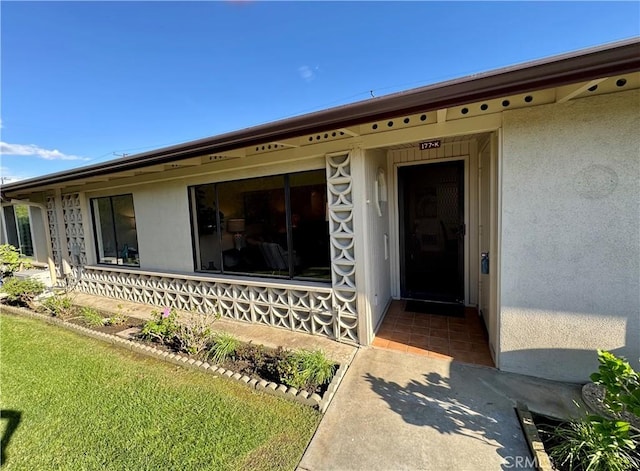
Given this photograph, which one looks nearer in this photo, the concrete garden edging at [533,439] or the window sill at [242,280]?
the concrete garden edging at [533,439]

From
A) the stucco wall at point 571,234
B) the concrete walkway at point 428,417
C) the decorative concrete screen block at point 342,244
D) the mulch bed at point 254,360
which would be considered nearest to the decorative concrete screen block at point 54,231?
the mulch bed at point 254,360

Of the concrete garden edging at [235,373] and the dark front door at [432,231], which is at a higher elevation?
the dark front door at [432,231]

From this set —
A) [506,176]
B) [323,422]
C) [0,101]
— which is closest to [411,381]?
[323,422]

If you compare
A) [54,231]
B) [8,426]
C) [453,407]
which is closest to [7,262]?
[54,231]

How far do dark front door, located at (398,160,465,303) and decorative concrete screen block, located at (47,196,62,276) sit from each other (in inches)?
381

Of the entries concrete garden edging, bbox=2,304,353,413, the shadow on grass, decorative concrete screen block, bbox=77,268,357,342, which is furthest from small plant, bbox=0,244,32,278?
the shadow on grass

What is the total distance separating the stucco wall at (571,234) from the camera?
2.60 meters

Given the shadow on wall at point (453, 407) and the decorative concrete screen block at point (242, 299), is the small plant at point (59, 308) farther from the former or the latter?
the shadow on wall at point (453, 407)

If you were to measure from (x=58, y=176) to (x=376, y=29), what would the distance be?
8481 mm

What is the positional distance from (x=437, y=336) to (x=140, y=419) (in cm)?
374

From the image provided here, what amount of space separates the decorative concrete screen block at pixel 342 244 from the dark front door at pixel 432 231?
198 centimetres

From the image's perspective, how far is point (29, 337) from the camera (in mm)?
4906

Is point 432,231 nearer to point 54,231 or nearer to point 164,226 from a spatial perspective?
point 164,226

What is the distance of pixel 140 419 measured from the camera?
2.71m
